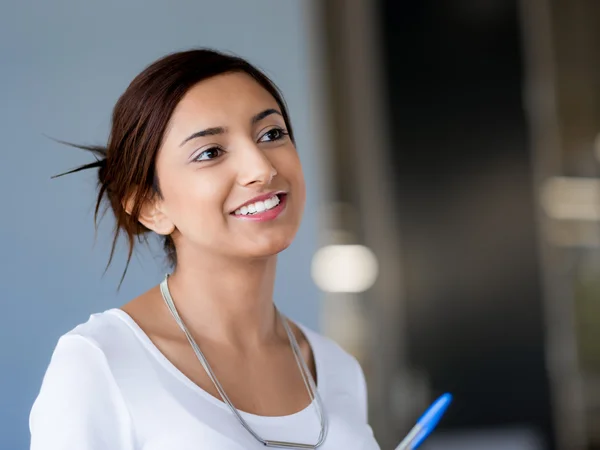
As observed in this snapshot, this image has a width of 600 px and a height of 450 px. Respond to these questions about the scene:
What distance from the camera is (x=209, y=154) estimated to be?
101cm

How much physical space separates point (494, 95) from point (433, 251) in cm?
63

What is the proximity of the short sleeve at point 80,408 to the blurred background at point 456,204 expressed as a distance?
1597 mm

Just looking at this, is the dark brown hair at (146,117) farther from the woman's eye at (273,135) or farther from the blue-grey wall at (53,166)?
the blue-grey wall at (53,166)

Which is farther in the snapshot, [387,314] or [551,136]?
[551,136]

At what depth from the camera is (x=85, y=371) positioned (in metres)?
0.94

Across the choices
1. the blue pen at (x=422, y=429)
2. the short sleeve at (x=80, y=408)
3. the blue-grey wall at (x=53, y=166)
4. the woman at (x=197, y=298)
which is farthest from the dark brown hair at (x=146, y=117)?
the blue-grey wall at (x=53, y=166)

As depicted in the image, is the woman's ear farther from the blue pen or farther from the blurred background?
the blurred background

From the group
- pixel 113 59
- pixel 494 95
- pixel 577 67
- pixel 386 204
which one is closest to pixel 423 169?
pixel 386 204

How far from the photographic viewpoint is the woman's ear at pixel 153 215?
1080mm

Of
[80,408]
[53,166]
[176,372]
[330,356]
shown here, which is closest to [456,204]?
[53,166]

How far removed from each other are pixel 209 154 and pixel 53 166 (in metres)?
1.30

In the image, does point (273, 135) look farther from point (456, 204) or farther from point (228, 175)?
point (456, 204)

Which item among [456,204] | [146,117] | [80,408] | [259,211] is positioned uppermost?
[146,117]

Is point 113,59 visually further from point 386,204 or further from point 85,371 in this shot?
point 85,371
